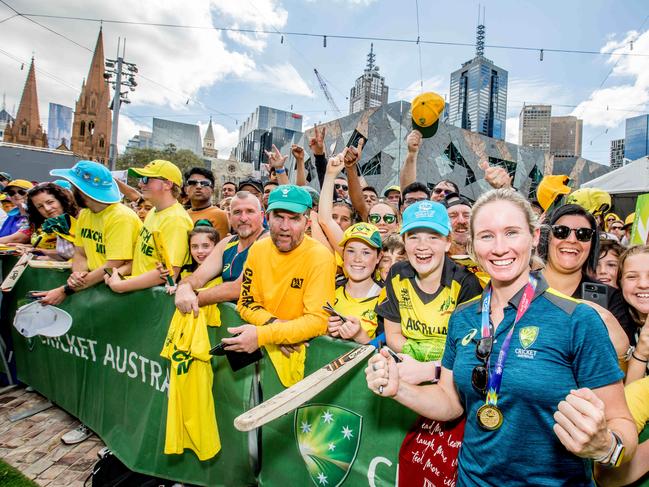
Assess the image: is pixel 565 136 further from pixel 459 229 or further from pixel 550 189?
pixel 459 229

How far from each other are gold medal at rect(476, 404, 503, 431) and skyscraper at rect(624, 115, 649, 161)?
64.9ft

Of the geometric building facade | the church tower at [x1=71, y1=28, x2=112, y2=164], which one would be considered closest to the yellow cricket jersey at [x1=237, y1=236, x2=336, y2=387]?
the geometric building facade

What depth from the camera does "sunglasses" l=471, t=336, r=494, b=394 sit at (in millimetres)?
1375

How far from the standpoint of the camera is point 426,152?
90.0 ft

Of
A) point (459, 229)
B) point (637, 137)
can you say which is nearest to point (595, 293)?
point (459, 229)

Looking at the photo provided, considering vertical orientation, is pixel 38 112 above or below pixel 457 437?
above

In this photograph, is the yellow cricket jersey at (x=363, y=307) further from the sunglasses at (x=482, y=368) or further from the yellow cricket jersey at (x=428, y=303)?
the sunglasses at (x=482, y=368)

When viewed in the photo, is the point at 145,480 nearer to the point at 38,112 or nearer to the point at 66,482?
the point at 66,482

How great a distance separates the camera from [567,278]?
7.94ft

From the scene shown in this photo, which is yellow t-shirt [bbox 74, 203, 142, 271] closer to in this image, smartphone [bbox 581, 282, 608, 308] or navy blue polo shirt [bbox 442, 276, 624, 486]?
navy blue polo shirt [bbox 442, 276, 624, 486]

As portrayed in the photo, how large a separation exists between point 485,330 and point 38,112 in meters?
100

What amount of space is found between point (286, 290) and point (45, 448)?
10.5ft

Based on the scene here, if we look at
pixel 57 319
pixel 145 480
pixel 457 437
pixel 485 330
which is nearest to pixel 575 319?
pixel 485 330

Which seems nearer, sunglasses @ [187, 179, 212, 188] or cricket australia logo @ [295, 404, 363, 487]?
cricket australia logo @ [295, 404, 363, 487]
